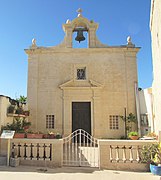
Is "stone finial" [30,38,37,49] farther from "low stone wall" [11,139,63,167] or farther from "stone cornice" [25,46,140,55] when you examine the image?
"low stone wall" [11,139,63,167]

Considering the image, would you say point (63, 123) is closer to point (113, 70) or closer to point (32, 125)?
point (32, 125)

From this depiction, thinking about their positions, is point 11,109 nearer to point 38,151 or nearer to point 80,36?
point 38,151

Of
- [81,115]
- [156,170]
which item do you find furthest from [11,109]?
[156,170]

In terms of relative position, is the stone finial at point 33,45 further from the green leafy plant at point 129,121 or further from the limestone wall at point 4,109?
the green leafy plant at point 129,121

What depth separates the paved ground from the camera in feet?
17.6

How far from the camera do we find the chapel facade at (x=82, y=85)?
1243 cm

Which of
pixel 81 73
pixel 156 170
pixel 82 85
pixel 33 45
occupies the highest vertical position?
pixel 33 45

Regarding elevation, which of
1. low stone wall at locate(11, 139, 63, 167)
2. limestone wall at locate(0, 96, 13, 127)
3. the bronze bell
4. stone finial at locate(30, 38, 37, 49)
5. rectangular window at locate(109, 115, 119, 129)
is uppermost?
the bronze bell

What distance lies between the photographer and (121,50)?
1306 cm

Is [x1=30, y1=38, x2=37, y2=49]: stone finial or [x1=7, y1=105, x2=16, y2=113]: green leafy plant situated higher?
[x1=30, y1=38, x2=37, y2=49]: stone finial

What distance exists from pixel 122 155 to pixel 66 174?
81.2 inches

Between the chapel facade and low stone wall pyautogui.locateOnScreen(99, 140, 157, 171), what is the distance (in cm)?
571

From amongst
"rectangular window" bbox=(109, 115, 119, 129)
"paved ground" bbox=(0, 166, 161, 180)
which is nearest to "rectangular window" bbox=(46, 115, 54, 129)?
"rectangular window" bbox=(109, 115, 119, 129)

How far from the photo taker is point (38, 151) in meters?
6.82
